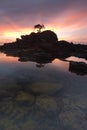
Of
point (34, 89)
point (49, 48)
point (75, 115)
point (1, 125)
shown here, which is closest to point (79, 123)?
point (75, 115)

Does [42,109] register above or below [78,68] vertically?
above

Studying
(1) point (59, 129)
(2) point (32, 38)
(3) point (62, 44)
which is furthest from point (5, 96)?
(2) point (32, 38)

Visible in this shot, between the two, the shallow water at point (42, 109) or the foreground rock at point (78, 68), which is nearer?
the shallow water at point (42, 109)

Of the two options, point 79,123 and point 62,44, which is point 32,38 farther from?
point 79,123

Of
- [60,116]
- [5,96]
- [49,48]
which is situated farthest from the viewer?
[49,48]

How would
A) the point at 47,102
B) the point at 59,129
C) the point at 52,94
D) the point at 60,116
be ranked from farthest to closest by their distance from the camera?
1. the point at 52,94
2. the point at 47,102
3. the point at 60,116
4. the point at 59,129

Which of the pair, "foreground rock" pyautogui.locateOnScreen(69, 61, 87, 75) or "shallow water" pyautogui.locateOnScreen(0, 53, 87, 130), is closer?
"shallow water" pyautogui.locateOnScreen(0, 53, 87, 130)

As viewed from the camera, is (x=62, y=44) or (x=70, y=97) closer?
(x=70, y=97)

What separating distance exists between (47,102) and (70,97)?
4078 mm

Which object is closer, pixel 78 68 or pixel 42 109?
pixel 42 109

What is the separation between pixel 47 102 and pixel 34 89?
4174 mm

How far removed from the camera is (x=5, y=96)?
59.3 ft

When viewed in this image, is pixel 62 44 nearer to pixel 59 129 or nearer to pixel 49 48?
pixel 49 48

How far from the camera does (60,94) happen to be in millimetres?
20297
